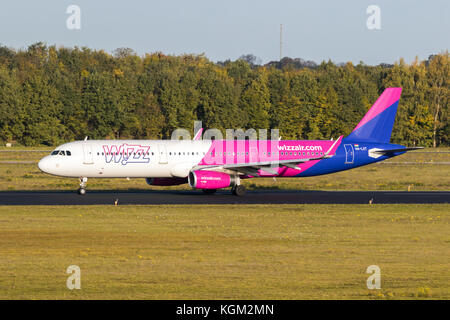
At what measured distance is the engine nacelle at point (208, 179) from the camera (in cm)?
4400

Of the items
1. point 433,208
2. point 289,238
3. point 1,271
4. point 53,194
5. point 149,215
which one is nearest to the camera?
point 1,271

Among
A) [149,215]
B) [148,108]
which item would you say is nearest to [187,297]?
[149,215]

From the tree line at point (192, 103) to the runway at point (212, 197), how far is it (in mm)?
79889

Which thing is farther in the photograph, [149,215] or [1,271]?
[149,215]

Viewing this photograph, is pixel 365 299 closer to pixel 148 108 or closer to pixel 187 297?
pixel 187 297

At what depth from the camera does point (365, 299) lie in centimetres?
1703

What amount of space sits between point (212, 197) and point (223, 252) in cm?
2191

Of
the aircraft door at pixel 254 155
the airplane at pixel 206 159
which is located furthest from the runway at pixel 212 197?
the aircraft door at pixel 254 155

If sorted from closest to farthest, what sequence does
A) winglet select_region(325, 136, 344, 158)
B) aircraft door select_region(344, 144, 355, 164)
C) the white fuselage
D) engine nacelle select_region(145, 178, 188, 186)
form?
the white fuselage
engine nacelle select_region(145, 178, 188, 186)
winglet select_region(325, 136, 344, 158)
aircraft door select_region(344, 144, 355, 164)

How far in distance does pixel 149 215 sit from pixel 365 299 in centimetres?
1899

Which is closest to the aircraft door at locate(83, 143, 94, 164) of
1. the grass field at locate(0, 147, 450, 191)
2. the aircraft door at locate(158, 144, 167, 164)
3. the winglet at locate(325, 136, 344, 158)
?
the aircraft door at locate(158, 144, 167, 164)

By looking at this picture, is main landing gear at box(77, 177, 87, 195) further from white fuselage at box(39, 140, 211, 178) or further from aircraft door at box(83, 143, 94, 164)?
aircraft door at box(83, 143, 94, 164)

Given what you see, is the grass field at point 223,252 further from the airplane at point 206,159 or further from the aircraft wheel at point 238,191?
the aircraft wheel at point 238,191

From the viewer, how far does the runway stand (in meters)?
42.0
